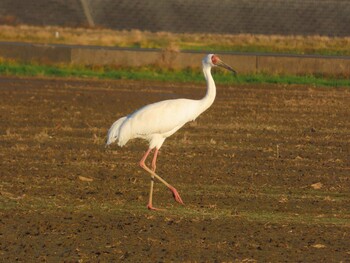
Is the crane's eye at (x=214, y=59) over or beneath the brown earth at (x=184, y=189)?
over

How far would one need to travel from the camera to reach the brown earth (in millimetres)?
10211

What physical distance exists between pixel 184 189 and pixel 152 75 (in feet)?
73.1

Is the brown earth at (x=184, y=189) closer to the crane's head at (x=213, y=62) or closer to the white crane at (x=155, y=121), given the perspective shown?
the white crane at (x=155, y=121)

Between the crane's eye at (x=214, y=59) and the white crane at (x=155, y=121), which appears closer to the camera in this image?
the white crane at (x=155, y=121)

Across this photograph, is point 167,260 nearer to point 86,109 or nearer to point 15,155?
point 15,155

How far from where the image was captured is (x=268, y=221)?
11.6 meters

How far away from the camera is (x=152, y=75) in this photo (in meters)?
35.7

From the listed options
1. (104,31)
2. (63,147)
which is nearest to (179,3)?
(104,31)

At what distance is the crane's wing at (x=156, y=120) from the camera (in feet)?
42.3

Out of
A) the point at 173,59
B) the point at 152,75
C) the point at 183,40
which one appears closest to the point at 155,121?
the point at 152,75

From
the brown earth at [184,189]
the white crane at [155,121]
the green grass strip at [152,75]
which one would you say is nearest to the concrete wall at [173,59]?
the green grass strip at [152,75]

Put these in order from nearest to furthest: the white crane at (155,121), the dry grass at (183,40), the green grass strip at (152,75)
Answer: the white crane at (155,121) < the green grass strip at (152,75) < the dry grass at (183,40)

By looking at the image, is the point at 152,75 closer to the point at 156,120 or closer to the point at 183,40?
the point at 156,120

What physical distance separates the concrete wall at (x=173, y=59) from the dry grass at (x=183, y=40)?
9658 mm
